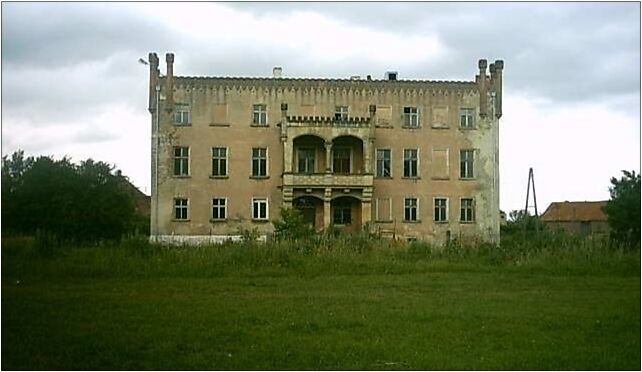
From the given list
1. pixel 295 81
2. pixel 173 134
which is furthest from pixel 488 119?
pixel 173 134

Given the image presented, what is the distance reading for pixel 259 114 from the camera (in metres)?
42.0

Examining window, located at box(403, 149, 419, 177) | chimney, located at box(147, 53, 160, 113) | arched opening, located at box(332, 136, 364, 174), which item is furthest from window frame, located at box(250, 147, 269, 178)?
window, located at box(403, 149, 419, 177)

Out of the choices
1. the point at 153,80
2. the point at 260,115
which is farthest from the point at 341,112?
the point at 153,80

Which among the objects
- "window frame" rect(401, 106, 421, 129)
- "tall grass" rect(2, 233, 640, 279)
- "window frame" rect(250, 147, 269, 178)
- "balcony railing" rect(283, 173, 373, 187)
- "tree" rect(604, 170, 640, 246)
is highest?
"window frame" rect(401, 106, 421, 129)

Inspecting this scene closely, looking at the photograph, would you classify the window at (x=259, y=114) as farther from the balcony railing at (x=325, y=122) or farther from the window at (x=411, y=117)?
the window at (x=411, y=117)

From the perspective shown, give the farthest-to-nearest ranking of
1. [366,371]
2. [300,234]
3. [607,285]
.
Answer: [300,234]
[607,285]
[366,371]

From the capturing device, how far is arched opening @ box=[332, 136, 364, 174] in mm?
42219

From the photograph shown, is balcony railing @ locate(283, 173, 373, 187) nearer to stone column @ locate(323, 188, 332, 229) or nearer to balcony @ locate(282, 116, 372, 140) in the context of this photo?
stone column @ locate(323, 188, 332, 229)

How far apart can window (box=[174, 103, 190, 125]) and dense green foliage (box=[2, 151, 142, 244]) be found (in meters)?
15.9

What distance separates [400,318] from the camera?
1278 centimetres

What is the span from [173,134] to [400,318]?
30430 mm

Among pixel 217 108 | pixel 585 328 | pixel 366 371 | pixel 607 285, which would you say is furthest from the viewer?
pixel 217 108

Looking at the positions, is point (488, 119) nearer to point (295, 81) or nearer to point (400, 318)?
point (295, 81)

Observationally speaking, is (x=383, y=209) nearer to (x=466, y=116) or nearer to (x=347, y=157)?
(x=347, y=157)
